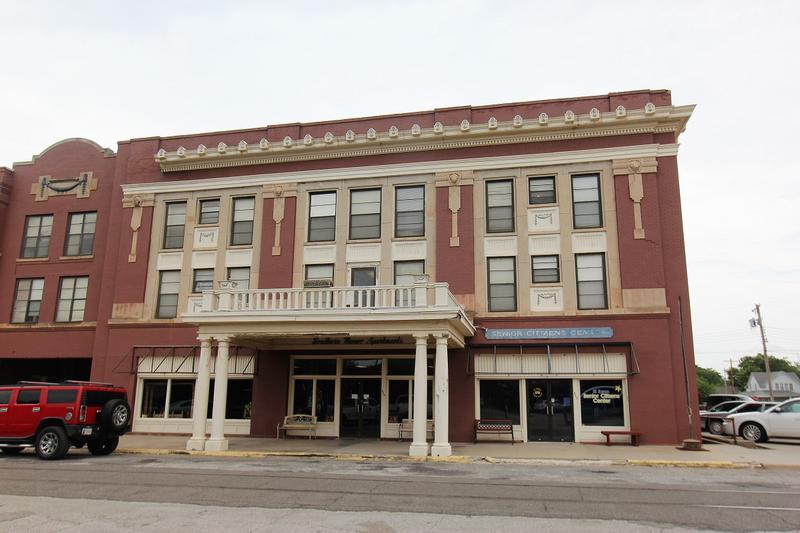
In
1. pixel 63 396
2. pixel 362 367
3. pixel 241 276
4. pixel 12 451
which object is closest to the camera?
pixel 63 396

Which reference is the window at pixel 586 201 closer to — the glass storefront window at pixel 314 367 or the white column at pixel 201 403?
the glass storefront window at pixel 314 367

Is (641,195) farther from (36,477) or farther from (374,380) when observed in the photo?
(36,477)

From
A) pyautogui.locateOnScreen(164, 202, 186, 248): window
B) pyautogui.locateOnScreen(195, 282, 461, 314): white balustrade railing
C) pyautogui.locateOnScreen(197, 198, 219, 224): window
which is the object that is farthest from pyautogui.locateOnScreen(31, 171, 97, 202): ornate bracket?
pyautogui.locateOnScreen(195, 282, 461, 314): white balustrade railing

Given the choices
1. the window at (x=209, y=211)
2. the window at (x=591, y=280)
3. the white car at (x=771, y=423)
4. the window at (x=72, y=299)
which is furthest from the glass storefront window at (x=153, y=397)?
the white car at (x=771, y=423)

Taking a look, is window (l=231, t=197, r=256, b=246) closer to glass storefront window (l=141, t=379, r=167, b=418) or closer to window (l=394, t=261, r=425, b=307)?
window (l=394, t=261, r=425, b=307)

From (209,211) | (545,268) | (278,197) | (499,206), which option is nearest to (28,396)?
(209,211)

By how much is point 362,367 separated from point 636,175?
1238 centimetres

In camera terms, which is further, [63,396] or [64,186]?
[64,186]

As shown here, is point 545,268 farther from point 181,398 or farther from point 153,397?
point 153,397

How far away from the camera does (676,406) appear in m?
20.7

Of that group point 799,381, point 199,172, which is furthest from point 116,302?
point 799,381

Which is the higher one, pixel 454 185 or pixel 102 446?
pixel 454 185

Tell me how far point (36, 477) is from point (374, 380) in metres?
11.9

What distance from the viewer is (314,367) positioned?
23875mm
